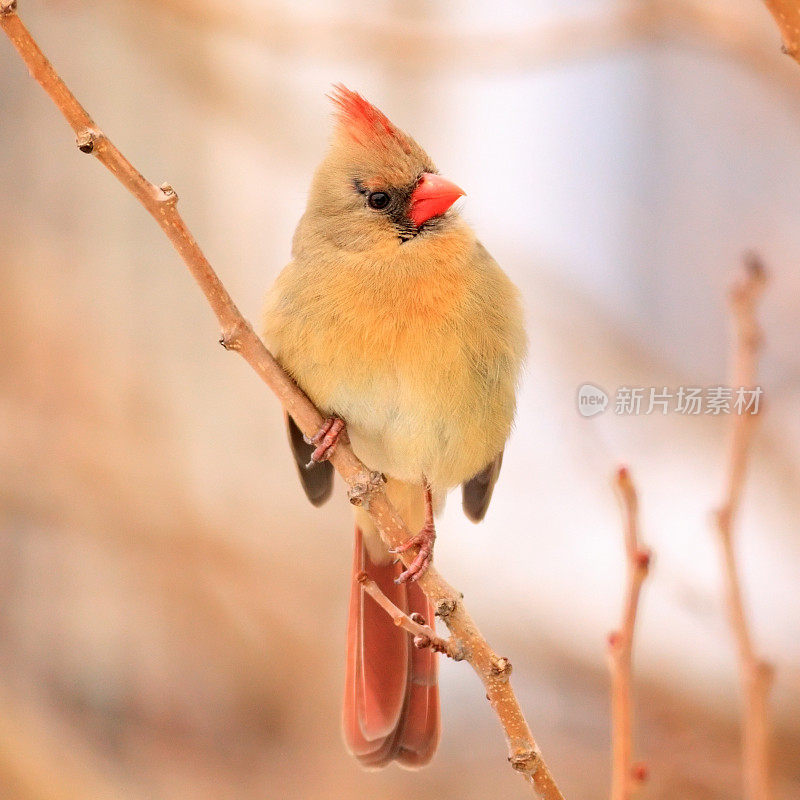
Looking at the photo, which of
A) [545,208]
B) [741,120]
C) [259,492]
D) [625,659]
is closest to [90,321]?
[259,492]

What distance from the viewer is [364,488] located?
1.21 m

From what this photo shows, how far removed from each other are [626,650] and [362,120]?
2.27ft

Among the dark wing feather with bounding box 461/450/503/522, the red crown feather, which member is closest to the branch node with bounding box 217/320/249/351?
the red crown feather

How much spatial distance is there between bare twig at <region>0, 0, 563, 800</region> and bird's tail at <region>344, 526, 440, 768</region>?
23 centimetres

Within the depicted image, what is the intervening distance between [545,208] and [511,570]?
2.86ft

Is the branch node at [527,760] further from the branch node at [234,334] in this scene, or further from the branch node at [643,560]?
the branch node at [234,334]

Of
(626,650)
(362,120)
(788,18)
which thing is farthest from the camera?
(362,120)

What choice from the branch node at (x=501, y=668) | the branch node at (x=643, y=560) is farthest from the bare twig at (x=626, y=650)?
the branch node at (x=501, y=668)

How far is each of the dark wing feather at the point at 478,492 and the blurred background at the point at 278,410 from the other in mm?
233

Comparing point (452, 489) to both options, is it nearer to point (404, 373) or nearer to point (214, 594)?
point (404, 373)

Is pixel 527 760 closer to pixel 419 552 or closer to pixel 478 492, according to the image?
pixel 419 552

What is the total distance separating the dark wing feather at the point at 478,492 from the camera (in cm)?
157

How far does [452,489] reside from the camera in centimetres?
160

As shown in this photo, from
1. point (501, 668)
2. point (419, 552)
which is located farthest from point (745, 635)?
→ point (419, 552)
